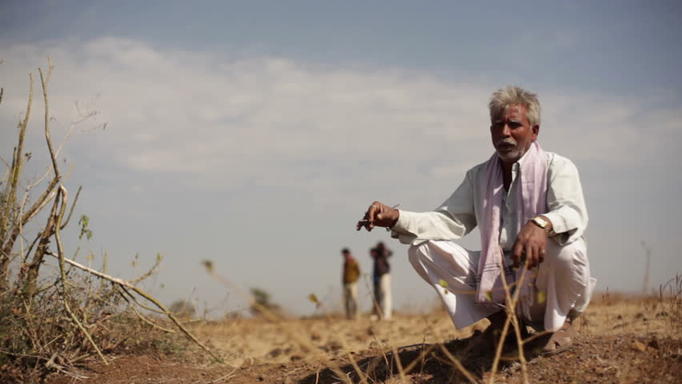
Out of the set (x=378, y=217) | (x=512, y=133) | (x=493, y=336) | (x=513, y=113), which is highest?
(x=513, y=113)

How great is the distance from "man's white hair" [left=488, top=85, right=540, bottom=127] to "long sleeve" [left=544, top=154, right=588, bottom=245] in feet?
0.97

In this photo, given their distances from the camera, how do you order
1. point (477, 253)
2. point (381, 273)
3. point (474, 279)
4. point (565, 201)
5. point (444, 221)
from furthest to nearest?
point (381, 273) < point (444, 221) < point (477, 253) < point (474, 279) < point (565, 201)

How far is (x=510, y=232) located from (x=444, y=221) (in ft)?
1.61

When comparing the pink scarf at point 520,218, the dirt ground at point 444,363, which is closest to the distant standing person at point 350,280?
the dirt ground at point 444,363

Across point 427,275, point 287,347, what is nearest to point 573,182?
point 427,275

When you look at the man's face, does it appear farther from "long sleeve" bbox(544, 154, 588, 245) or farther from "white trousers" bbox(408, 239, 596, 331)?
"white trousers" bbox(408, 239, 596, 331)

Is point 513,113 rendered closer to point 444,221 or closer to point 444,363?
point 444,221

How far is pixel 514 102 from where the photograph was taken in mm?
3928

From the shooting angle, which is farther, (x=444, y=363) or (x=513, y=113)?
(x=444, y=363)

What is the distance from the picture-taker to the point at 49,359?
4605 mm

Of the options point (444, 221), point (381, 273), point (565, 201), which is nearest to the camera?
point (565, 201)

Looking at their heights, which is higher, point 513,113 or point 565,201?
point 513,113

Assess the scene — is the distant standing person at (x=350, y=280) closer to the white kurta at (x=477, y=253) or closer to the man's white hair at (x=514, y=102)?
the white kurta at (x=477, y=253)

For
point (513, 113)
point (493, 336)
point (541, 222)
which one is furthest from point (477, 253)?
point (513, 113)
